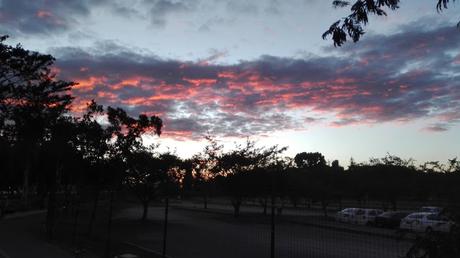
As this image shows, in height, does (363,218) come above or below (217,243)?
above

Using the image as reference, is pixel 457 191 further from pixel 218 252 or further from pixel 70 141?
pixel 70 141

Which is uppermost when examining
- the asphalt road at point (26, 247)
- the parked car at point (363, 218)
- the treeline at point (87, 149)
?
the treeline at point (87, 149)

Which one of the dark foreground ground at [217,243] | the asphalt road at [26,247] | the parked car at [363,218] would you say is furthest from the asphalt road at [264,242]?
the asphalt road at [26,247]

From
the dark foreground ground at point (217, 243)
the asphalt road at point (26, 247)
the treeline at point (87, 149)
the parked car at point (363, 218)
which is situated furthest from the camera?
the treeline at point (87, 149)

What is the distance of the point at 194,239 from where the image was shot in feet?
82.7

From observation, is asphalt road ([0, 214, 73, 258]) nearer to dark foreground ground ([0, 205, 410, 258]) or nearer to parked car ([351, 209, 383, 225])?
dark foreground ground ([0, 205, 410, 258])

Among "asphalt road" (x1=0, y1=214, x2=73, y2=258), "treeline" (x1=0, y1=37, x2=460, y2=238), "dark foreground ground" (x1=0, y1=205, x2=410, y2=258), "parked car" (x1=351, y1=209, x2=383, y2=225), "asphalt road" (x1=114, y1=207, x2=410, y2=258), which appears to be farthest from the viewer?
"treeline" (x1=0, y1=37, x2=460, y2=238)

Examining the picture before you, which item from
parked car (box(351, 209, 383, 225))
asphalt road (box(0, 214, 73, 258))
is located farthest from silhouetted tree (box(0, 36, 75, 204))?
parked car (box(351, 209, 383, 225))

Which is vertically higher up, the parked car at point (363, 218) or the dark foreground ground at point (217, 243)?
the parked car at point (363, 218)

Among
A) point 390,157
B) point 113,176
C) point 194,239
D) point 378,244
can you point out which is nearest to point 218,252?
point 194,239

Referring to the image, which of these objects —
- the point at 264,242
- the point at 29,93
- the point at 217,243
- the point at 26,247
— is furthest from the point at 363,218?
the point at 29,93

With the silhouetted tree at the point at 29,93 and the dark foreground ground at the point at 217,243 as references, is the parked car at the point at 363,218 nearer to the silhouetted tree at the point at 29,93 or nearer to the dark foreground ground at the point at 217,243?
the dark foreground ground at the point at 217,243

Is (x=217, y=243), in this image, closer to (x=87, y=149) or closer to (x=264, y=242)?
(x=264, y=242)

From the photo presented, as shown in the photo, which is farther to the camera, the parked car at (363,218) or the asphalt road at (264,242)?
the parked car at (363,218)
